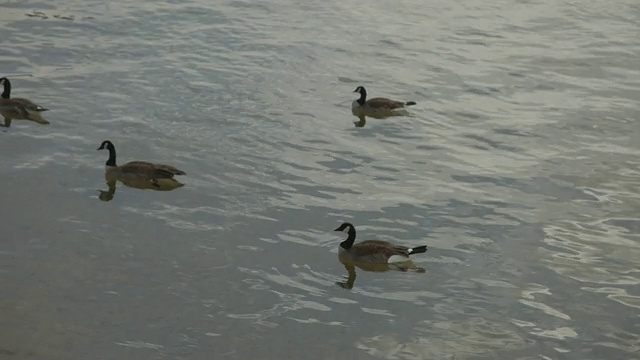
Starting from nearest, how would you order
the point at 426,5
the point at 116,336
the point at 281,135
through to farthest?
the point at 116,336 → the point at 281,135 → the point at 426,5

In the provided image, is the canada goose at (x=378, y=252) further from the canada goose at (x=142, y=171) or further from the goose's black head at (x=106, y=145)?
the goose's black head at (x=106, y=145)

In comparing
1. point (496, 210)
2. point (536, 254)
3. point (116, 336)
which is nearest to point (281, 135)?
point (496, 210)

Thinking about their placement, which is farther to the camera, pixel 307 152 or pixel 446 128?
pixel 446 128

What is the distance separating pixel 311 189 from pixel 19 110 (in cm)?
674

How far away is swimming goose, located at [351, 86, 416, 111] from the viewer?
23406 millimetres

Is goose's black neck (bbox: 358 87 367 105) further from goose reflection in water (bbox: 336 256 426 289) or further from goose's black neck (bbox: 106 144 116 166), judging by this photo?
goose reflection in water (bbox: 336 256 426 289)

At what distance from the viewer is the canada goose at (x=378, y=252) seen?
16.3m

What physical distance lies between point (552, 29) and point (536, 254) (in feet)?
53.8

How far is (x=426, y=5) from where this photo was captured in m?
34.8

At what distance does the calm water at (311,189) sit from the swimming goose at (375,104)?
341 millimetres

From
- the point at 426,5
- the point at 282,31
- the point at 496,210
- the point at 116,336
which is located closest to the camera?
the point at 116,336

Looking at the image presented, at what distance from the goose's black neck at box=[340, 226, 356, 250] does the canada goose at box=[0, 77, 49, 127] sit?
812cm

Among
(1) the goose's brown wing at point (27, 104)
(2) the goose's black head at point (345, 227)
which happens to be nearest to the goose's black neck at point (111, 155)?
(1) the goose's brown wing at point (27, 104)

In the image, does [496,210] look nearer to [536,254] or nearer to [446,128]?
[536,254]
